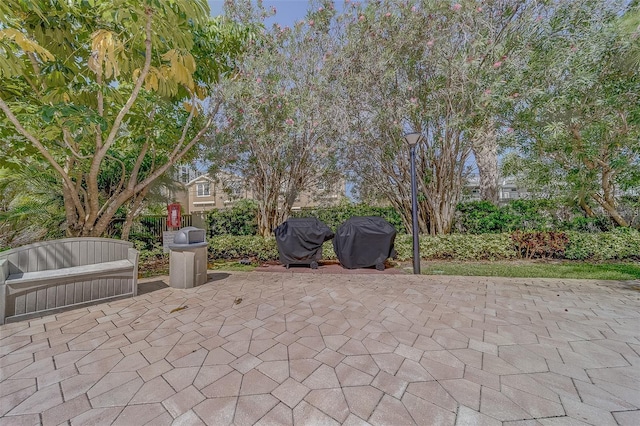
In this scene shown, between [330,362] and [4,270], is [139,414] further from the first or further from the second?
[4,270]

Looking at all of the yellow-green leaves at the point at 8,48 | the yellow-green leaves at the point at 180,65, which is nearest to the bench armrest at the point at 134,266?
the yellow-green leaves at the point at 8,48

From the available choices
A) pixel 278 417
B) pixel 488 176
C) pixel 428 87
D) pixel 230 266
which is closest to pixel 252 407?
pixel 278 417

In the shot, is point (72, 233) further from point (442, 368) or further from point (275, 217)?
point (442, 368)

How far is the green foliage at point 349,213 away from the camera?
7996mm

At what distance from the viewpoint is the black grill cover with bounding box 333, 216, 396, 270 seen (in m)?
5.85

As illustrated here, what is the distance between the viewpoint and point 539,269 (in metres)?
5.75

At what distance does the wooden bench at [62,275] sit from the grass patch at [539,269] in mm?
5905

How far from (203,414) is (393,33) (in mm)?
7883

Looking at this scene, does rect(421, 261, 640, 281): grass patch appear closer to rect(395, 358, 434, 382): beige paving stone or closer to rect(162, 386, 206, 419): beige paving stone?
rect(395, 358, 434, 382): beige paving stone

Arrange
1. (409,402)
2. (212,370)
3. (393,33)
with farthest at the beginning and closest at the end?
(393,33) → (212,370) → (409,402)

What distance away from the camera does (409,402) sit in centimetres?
175

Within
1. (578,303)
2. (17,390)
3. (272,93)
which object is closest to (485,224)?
(578,303)

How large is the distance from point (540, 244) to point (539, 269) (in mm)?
1500

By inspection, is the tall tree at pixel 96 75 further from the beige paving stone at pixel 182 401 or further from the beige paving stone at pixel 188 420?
the beige paving stone at pixel 188 420
